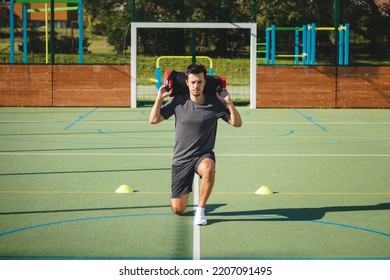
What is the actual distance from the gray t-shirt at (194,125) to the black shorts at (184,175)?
54 millimetres

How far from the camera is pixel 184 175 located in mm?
8617

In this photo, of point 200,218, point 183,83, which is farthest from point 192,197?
point 183,83

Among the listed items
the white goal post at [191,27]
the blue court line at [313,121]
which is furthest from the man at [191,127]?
the white goal post at [191,27]

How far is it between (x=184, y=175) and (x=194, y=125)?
549mm

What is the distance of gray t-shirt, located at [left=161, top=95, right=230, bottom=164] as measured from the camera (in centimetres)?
856

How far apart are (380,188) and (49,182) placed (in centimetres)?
443

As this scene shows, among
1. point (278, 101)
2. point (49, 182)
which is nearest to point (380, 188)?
point (49, 182)

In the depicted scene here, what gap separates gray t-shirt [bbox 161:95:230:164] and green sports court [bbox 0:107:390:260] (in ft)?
2.37

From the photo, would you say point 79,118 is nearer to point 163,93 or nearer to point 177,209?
point 177,209

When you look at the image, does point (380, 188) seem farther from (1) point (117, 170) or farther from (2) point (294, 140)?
(2) point (294, 140)

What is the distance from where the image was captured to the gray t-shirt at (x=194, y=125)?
8562 mm

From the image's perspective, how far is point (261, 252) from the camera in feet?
23.2

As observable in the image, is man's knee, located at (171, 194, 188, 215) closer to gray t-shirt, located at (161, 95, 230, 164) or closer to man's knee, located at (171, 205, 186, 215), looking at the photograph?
man's knee, located at (171, 205, 186, 215)

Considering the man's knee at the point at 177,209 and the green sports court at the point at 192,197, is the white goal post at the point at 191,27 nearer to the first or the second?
the green sports court at the point at 192,197
